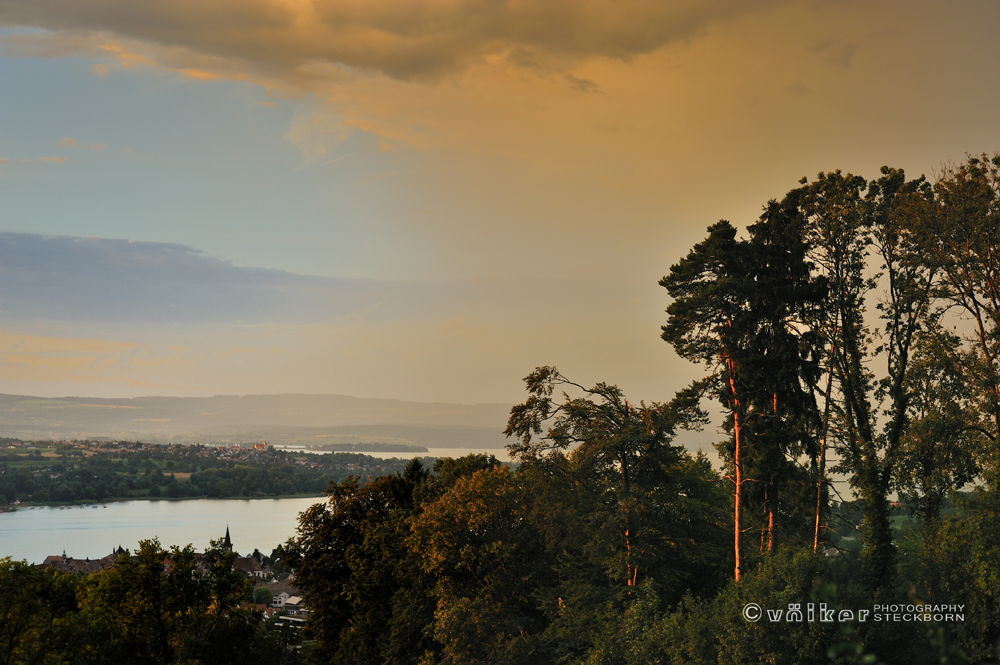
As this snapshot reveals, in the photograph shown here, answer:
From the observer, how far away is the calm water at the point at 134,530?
5408 inches

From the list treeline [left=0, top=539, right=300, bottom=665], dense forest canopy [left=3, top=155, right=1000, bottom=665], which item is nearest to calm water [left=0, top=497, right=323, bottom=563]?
treeline [left=0, top=539, right=300, bottom=665]

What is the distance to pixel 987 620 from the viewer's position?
2273 centimetres

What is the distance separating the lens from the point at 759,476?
3027cm

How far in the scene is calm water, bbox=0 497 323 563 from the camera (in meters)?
137

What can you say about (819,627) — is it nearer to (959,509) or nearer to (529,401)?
(959,509)

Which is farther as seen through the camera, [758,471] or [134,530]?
[134,530]

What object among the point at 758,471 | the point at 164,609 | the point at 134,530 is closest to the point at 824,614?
the point at 758,471

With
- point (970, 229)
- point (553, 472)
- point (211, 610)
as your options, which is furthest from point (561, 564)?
point (970, 229)

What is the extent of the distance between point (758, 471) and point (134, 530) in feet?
520

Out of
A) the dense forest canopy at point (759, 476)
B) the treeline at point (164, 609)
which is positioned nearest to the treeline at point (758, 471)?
the dense forest canopy at point (759, 476)

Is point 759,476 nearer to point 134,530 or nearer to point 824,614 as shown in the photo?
point 824,614

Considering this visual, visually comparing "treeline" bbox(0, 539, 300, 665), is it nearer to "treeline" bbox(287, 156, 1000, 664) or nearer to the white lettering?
"treeline" bbox(287, 156, 1000, 664)

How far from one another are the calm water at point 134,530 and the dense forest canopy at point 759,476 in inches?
3909

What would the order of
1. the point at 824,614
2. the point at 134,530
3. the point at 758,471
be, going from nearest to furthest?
the point at 824,614
the point at 758,471
the point at 134,530
